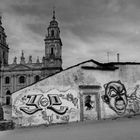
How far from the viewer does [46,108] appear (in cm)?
1113

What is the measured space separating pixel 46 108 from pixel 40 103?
430 mm

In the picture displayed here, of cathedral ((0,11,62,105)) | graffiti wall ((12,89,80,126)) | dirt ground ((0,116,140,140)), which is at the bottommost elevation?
dirt ground ((0,116,140,140))

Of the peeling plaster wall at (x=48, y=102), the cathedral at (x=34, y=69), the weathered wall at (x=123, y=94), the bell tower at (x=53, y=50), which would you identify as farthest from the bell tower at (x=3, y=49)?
the weathered wall at (x=123, y=94)

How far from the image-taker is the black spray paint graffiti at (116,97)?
38.5ft

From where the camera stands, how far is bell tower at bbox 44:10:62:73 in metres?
53.1

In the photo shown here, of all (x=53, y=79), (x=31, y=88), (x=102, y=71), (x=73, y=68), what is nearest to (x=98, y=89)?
(x=102, y=71)

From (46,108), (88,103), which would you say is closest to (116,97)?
(88,103)

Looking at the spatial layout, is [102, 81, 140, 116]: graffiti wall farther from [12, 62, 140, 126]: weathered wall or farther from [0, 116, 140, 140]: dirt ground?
[0, 116, 140, 140]: dirt ground

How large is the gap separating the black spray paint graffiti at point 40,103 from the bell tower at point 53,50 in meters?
41.9

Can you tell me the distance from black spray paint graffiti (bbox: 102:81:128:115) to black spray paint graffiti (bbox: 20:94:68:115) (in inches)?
105

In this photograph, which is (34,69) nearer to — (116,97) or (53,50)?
(53,50)

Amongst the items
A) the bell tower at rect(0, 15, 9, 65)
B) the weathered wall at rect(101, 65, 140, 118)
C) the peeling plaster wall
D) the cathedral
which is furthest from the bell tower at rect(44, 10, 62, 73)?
the peeling plaster wall

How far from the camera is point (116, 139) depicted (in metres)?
6.04

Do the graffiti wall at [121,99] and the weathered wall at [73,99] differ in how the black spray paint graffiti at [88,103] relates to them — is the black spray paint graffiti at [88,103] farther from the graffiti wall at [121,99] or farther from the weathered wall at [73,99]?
the graffiti wall at [121,99]
